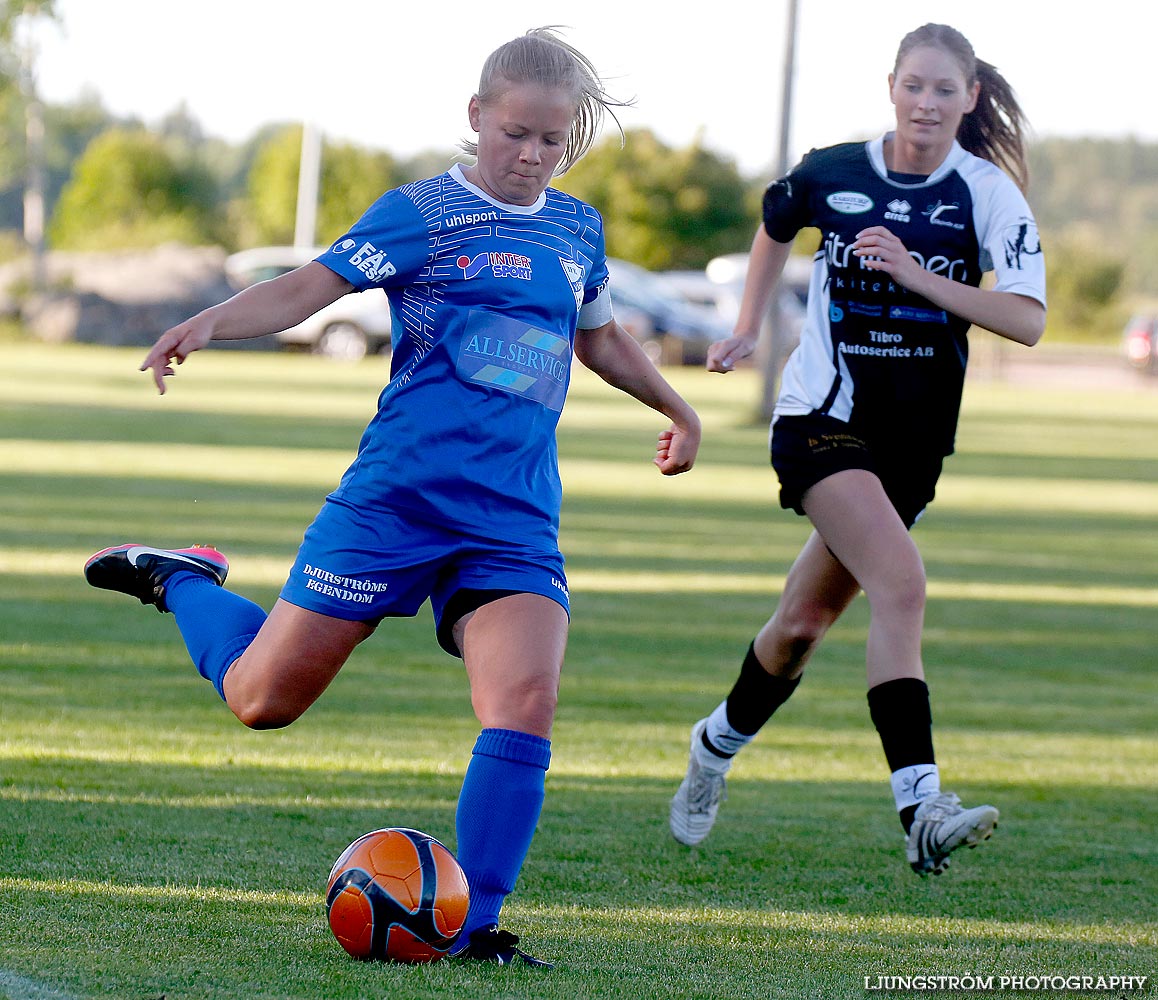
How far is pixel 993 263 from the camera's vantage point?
534cm

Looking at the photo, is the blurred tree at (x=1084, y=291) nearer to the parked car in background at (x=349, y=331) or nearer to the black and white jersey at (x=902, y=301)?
the parked car in background at (x=349, y=331)

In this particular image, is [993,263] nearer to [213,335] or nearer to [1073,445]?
[213,335]

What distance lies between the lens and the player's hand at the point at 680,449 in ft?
16.1

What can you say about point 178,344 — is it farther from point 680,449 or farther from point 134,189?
point 134,189

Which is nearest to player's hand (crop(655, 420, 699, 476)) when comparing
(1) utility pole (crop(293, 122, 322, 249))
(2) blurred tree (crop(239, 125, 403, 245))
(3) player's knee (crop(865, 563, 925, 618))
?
(3) player's knee (crop(865, 563, 925, 618))

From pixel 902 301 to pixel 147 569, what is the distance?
2.34 meters

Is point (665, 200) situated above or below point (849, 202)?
above

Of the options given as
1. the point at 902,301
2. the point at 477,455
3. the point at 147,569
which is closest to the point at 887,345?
the point at 902,301

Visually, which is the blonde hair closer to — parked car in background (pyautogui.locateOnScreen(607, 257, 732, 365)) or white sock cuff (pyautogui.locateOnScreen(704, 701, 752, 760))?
white sock cuff (pyautogui.locateOnScreen(704, 701, 752, 760))

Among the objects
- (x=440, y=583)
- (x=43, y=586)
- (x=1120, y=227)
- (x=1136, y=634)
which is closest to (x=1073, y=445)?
(x=1136, y=634)

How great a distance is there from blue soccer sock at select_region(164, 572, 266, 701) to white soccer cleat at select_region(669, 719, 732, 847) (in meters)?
1.46

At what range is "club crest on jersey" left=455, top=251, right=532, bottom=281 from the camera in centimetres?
431

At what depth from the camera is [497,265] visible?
Result: 4324 mm

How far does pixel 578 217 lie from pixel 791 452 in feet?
4.14
